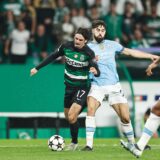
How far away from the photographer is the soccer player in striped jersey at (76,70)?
623 inches

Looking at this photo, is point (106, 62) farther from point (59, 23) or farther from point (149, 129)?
point (59, 23)

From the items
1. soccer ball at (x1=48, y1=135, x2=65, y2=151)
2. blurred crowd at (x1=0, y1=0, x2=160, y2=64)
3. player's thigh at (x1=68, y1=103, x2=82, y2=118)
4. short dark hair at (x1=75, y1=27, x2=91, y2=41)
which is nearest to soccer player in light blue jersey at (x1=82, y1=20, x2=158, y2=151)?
short dark hair at (x1=75, y1=27, x2=91, y2=41)

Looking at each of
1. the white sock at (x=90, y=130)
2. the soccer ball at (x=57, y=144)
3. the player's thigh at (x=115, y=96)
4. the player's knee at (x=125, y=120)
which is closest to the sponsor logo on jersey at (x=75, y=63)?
the player's thigh at (x=115, y=96)

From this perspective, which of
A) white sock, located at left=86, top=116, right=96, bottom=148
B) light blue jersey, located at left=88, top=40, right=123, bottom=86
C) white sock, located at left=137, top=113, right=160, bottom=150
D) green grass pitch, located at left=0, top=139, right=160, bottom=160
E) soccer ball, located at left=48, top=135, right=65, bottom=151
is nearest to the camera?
white sock, located at left=137, top=113, right=160, bottom=150

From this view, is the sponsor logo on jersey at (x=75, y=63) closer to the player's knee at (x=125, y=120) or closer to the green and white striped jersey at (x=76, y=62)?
the green and white striped jersey at (x=76, y=62)

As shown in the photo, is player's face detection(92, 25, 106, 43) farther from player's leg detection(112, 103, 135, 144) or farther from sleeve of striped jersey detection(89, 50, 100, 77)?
player's leg detection(112, 103, 135, 144)

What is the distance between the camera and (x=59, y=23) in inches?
987

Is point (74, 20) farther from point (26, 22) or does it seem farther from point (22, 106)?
point (22, 106)

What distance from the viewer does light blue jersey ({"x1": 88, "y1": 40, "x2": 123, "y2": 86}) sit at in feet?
52.3

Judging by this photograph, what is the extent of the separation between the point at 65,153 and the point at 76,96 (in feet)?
4.01

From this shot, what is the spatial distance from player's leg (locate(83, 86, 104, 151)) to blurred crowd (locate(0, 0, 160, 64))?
7531mm

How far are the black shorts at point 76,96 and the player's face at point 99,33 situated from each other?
3.13ft

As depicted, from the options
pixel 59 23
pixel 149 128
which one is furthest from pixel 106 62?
pixel 59 23

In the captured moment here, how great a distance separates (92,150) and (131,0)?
11.8m
